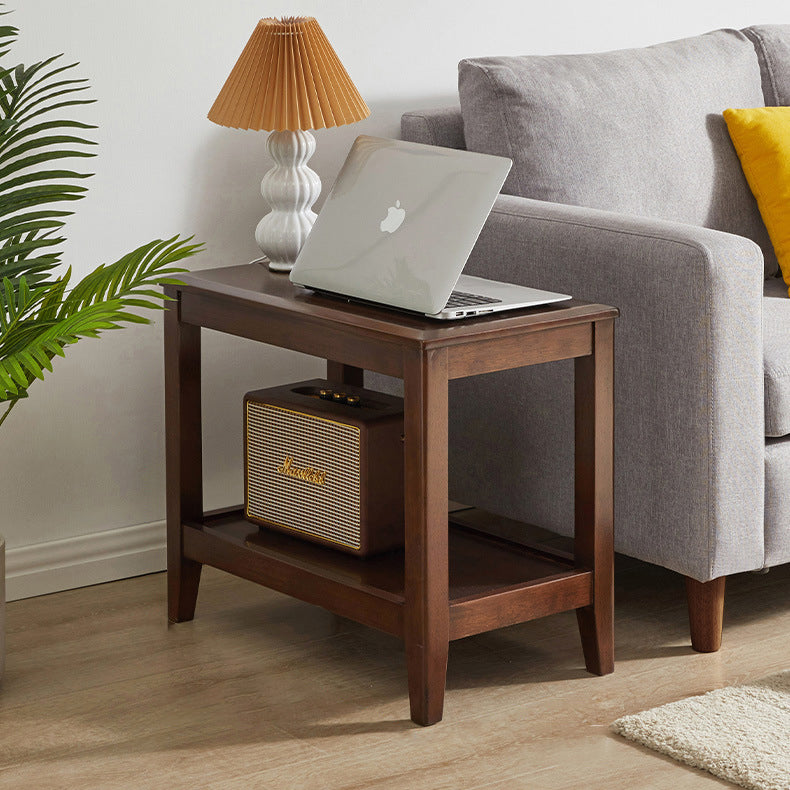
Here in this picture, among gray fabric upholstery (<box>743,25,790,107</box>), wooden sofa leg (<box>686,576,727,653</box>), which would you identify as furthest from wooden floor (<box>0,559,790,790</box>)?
gray fabric upholstery (<box>743,25,790,107</box>)

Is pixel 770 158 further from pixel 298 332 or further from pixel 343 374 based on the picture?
pixel 298 332

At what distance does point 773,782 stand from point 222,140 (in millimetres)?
1537

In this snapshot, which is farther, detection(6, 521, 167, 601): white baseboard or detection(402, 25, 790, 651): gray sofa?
detection(6, 521, 167, 601): white baseboard

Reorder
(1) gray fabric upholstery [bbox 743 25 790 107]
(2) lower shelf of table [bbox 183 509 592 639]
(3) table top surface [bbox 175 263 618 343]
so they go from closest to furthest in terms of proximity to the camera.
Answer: (3) table top surface [bbox 175 263 618 343], (2) lower shelf of table [bbox 183 509 592 639], (1) gray fabric upholstery [bbox 743 25 790 107]

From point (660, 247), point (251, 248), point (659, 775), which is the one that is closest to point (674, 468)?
point (660, 247)

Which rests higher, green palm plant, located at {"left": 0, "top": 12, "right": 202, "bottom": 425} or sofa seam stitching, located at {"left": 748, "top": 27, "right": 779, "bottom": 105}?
sofa seam stitching, located at {"left": 748, "top": 27, "right": 779, "bottom": 105}

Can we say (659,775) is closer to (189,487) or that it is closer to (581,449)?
(581,449)

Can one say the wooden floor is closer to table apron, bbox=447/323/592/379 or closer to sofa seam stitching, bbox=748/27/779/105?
table apron, bbox=447/323/592/379

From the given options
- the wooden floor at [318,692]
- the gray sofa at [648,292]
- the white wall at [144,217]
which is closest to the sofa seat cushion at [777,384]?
the gray sofa at [648,292]

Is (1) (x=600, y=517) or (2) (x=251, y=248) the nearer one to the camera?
(1) (x=600, y=517)

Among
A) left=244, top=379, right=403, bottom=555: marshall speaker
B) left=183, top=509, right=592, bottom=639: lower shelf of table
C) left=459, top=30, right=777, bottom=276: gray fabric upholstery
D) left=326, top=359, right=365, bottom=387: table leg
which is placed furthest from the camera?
left=326, top=359, right=365, bottom=387: table leg

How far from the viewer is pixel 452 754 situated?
189 centimetres

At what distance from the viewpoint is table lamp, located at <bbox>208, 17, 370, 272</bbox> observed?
2238 millimetres

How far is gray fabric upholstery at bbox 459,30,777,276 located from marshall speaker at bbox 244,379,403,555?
553 millimetres
